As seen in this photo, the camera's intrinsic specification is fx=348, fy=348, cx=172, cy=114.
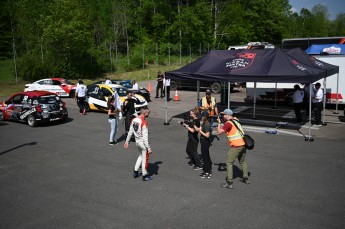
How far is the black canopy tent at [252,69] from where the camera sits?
13453 mm

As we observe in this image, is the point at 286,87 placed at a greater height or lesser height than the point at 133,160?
greater

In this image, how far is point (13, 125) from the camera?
55.7 feet

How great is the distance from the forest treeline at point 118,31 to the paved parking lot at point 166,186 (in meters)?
21.5

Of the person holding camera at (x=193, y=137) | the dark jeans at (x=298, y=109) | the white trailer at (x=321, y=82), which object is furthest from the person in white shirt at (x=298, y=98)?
the person holding camera at (x=193, y=137)

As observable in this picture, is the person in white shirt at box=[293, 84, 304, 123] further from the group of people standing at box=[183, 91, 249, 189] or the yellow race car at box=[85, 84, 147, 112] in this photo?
the yellow race car at box=[85, 84, 147, 112]

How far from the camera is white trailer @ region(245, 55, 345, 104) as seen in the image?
19.0 metres

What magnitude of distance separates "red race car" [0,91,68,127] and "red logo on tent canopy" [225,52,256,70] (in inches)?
325

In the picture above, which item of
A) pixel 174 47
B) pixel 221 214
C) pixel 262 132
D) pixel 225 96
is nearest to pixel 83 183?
pixel 221 214

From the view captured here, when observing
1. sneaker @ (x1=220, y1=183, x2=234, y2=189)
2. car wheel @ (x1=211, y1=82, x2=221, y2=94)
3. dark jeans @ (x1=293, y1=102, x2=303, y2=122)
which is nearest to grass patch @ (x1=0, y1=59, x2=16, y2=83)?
car wheel @ (x1=211, y1=82, x2=221, y2=94)

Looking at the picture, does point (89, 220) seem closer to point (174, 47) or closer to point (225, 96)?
point (225, 96)

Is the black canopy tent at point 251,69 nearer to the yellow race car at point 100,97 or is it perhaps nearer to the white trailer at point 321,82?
the yellow race car at point 100,97

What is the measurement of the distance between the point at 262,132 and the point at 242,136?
6674mm

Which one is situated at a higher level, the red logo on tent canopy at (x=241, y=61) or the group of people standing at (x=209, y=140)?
the red logo on tent canopy at (x=241, y=61)

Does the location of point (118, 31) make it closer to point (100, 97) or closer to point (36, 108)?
point (100, 97)
